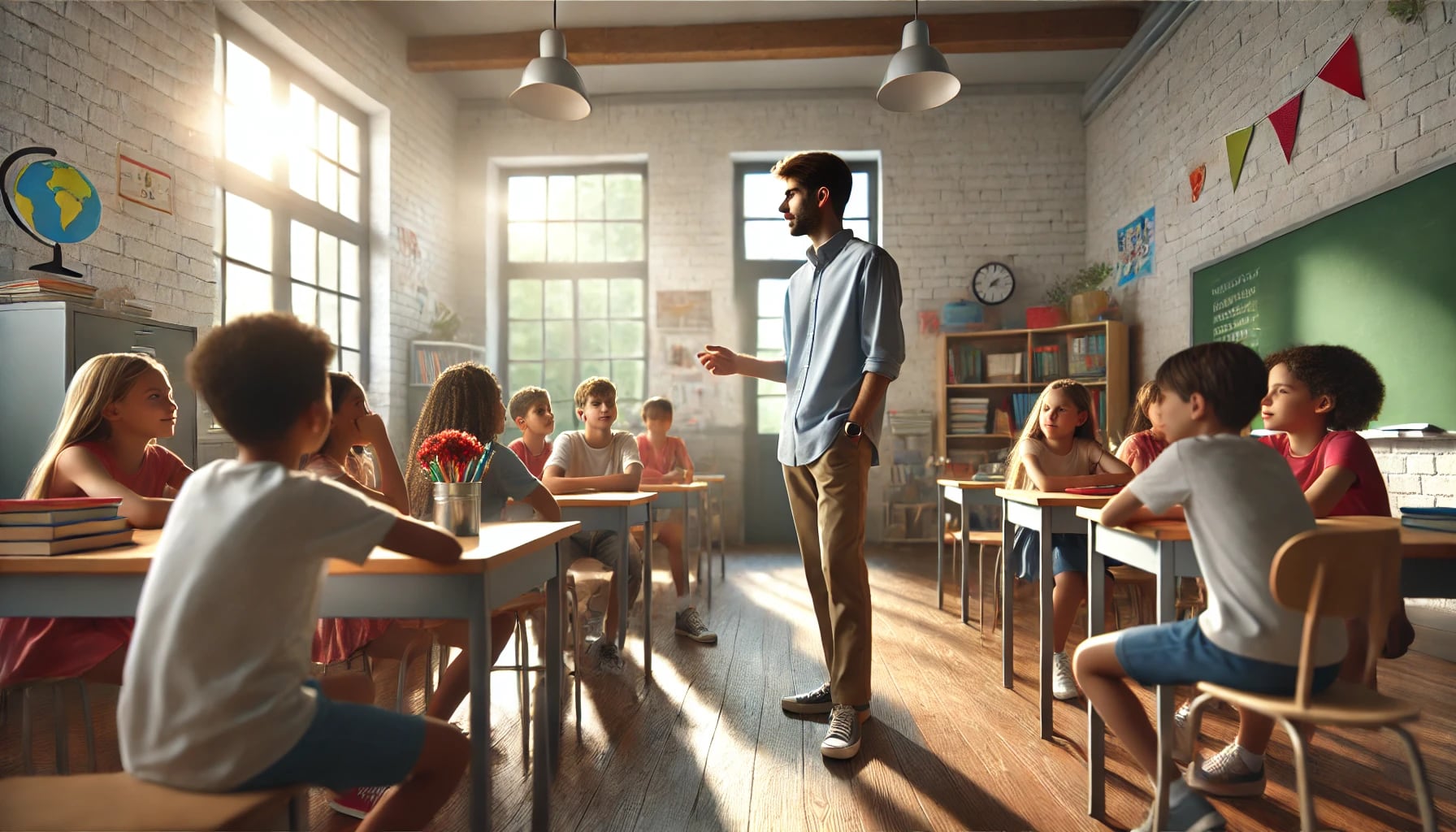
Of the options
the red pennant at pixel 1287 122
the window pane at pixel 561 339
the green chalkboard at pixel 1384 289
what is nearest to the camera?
the green chalkboard at pixel 1384 289

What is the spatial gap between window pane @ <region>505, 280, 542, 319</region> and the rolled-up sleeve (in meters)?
5.12

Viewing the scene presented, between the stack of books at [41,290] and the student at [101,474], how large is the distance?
1.18 meters

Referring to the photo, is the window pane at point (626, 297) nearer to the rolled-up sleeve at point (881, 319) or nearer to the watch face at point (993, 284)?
the watch face at point (993, 284)

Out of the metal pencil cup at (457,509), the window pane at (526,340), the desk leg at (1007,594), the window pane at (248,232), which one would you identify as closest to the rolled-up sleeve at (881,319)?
the desk leg at (1007,594)

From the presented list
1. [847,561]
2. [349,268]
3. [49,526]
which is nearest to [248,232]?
[349,268]

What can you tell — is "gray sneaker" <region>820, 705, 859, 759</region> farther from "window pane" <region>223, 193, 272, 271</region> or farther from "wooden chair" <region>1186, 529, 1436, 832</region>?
"window pane" <region>223, 193, 272, 271</region>

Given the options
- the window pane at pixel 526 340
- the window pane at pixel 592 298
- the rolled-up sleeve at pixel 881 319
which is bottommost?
the rolled-up sleeve at pixel 881 319

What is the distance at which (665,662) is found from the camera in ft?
9.96

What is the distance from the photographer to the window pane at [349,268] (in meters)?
5.48

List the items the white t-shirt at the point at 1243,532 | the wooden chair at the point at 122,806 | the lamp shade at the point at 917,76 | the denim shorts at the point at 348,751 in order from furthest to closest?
the lamp shade at the point at 917,76, the white t-shirt at the point at 1243,532, the denim shorts at the point at 348,751, the wooden chair at the point at 122,806

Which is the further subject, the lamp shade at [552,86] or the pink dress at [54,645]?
the lamp shade at [552,86]

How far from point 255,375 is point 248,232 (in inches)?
164

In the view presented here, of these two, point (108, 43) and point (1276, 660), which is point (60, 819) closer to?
point (1276, 660)

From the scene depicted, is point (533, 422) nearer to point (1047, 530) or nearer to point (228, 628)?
point (1047, 530)
